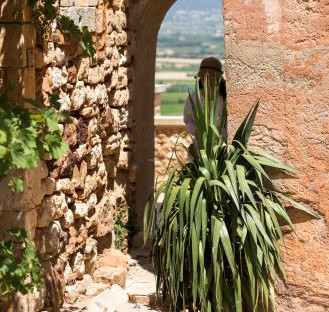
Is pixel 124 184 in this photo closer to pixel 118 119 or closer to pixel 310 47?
pixel 118 119

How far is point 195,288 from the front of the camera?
6.40 metres

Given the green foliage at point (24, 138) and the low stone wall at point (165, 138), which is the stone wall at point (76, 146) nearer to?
the green foliage at point (24, 138)

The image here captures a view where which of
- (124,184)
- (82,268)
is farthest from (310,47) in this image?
(124,184)

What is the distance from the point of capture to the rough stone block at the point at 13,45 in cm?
600

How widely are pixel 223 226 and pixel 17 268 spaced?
1.61 metres

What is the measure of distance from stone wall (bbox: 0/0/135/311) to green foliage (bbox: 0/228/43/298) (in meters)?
0.57

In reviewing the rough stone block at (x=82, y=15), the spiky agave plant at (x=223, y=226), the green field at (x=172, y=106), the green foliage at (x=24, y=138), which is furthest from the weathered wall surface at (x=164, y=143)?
the green foliage at (x=24, y=138)

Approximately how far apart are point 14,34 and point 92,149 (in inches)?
73.2

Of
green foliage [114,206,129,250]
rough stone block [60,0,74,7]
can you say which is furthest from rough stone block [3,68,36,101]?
green foliage [114,206,129,250]

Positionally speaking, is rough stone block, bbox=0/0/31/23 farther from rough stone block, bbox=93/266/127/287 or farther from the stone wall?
rough stone block, bbox=93/266/127/287

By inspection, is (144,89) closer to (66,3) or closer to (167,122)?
(66,3)

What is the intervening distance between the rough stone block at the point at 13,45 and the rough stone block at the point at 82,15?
1050 millimetres

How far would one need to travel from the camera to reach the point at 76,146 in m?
7.31

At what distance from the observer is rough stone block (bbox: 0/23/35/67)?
6.00 meters
